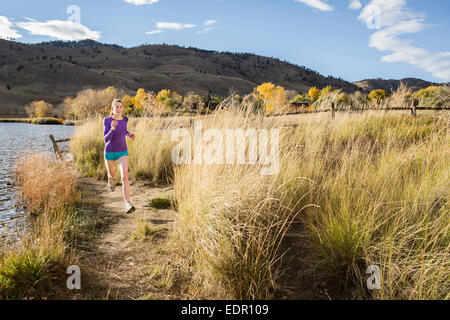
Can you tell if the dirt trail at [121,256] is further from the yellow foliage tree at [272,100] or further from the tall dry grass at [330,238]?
the yellow foliage tree at [272,100]

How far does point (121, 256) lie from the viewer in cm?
365

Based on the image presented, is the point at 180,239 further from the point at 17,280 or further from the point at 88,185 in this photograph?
the point at 88,185

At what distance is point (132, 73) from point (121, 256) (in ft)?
463

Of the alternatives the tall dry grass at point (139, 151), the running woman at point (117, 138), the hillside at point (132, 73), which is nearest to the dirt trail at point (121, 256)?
the running woman at point (117, 138)

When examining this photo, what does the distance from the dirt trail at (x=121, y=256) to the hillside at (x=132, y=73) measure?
6700 cm

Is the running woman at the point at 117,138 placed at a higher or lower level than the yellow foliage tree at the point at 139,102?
lower

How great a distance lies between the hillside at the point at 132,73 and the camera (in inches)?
3935

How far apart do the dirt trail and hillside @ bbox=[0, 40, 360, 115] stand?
67.0m

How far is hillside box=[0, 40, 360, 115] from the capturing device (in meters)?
99.9

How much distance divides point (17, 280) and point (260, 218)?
2566mm

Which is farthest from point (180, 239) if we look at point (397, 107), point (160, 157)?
point (397, 107)

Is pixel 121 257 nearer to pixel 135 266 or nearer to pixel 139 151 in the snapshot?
pixel 135 266

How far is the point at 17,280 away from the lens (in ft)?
9.12

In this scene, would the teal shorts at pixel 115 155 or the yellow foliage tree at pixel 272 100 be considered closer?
the teal shorts at pixel 115 155
